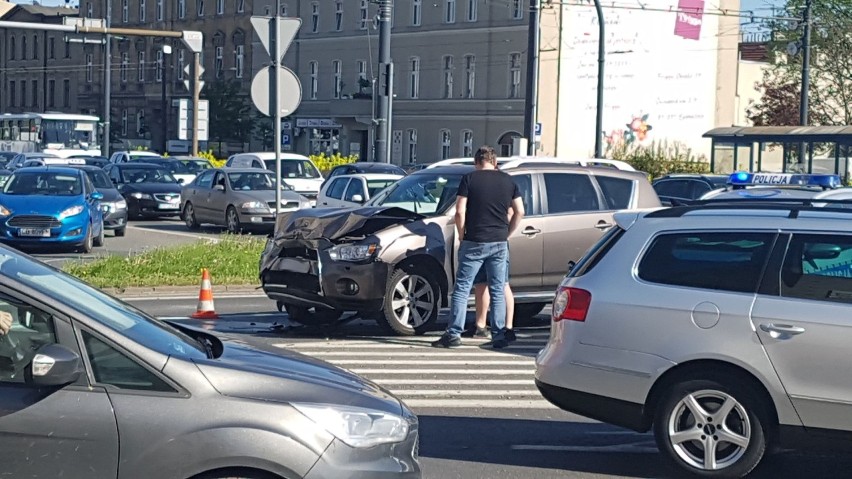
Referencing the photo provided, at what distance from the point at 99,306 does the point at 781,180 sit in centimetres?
1238

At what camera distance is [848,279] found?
22.7ft

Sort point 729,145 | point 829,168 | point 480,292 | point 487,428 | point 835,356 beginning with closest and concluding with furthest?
point 835,356
point 487,428
point 480,292
point 829,168
point 729,145

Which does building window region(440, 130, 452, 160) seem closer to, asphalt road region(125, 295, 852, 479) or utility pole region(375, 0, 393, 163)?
utility pole region(375, 0, 393, 163)

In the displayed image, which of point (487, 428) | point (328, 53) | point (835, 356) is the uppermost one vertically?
point (328, 53)

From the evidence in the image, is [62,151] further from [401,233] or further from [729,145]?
[401,233]

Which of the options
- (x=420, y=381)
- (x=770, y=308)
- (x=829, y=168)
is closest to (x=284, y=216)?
(x=420, y=381)

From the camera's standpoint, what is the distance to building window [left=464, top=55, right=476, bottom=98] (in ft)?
208

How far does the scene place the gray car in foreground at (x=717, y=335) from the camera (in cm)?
689

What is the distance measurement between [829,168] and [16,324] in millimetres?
34489

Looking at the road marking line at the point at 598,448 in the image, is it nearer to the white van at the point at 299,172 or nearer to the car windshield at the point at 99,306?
the car windshield at the point at 99,306

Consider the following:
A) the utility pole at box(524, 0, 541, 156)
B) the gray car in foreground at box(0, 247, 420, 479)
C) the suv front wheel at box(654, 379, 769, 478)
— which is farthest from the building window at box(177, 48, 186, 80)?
the gray car in foreground at box(0, 247, 420, 479)

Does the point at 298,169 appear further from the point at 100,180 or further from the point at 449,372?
the point at 449,372

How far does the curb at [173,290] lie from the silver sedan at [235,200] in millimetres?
11595

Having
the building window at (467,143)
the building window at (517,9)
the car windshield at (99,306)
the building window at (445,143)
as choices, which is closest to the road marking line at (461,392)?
the car windshield at (99,306)
